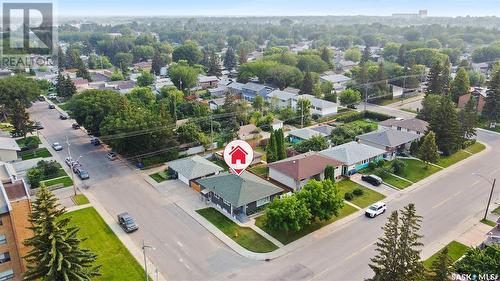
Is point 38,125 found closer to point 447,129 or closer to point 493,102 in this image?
point 447,129

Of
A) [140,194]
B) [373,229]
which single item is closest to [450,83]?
[373,229]

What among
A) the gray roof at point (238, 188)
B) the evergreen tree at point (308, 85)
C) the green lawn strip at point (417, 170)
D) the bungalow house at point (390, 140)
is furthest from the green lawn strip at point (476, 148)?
the evergreen tree at point (308, 85)

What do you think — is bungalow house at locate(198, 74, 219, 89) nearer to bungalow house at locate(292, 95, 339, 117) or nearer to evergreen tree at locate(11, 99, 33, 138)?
bungalow house at locate(292, 95, 339, 117)

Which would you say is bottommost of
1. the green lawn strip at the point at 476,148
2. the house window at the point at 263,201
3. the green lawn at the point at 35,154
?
the green lawn at the point at 35,154

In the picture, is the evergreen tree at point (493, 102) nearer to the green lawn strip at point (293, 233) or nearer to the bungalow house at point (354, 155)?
the bungalow house at point (354, 155)

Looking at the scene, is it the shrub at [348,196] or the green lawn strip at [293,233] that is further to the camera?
the shrub at [348,196]

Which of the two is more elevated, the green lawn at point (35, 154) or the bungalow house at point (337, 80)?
the bungalow house at point (337, 80)

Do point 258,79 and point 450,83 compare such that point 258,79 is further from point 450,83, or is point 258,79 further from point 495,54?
point 495,54
